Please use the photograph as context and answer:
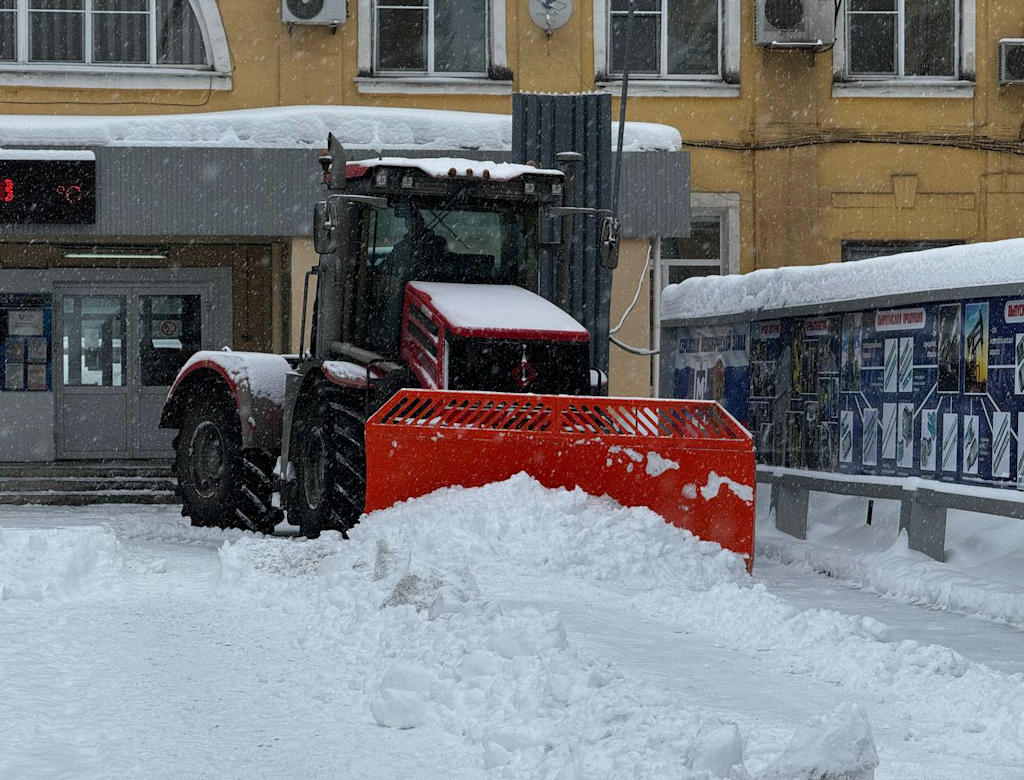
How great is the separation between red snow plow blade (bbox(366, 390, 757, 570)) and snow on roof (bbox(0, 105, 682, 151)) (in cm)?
753

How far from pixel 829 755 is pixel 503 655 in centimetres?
180

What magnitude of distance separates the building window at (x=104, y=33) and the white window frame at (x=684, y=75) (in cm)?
443

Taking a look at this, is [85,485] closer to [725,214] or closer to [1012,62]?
[725,214]

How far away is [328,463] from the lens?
10.9 m

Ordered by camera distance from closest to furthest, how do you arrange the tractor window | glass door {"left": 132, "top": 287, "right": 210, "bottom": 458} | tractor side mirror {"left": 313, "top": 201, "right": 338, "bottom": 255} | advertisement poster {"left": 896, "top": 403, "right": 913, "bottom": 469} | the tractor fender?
1. tractor side mirror {"left": 313, "top": 201, "right": 338, "bottom": 255}
2. the tractor window
3. advertisement poster {"left": 896, "top": 403, "right": 913, "bottom": 469}
4. the tractor fender
5. glass door {"left": 132, "top": 287, "right": 210, "bottom": 458}

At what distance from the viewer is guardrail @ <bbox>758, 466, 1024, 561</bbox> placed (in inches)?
398

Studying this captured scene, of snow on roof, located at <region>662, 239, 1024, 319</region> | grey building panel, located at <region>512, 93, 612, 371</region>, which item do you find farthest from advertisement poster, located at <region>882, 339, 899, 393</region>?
grey building panel, located at <region>512, 93, 612, 371</region>

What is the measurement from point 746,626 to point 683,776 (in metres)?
3.22

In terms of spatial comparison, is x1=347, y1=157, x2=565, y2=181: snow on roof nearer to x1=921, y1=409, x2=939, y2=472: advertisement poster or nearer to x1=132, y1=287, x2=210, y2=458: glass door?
x1=921, y1=409, x2=939, y2=472: advertisement poster

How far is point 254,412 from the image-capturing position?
1232 centimetres

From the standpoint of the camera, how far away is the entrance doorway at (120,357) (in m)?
19.3

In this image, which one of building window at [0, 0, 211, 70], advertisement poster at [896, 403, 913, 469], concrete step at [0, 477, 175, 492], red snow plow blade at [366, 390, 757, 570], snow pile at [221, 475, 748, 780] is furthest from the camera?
building window at [0, 0, 211, 70]

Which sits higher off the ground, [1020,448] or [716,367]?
[716,367]

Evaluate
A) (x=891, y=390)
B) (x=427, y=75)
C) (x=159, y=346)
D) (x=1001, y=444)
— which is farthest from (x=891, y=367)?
(x=159, y=346)
